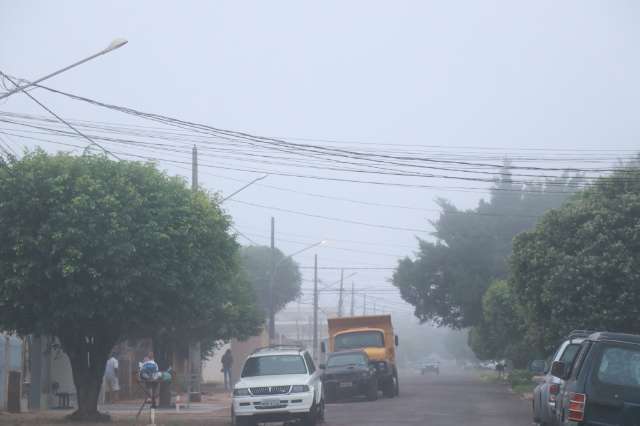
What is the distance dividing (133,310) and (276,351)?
3652 millimetres

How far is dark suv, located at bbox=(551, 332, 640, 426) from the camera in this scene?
480 inches

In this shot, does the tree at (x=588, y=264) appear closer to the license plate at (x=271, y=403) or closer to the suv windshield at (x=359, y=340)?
the license plate at (x=271, y=403)

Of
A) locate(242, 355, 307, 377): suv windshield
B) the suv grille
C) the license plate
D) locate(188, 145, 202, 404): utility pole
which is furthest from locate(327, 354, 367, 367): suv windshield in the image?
the license plate

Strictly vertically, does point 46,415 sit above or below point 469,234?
below

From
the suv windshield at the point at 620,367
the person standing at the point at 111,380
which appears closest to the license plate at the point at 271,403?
the suv windshield at the point at 620,367

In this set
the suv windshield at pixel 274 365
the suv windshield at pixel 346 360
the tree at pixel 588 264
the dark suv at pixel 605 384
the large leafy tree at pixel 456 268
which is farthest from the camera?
the large leafy tree at pixel 456 268

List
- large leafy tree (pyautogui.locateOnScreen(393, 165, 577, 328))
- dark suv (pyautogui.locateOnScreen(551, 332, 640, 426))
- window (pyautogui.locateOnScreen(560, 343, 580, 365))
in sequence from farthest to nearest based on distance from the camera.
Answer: large leafy tree (pyautogui.locateOnScreen(393, 165, 577, 328)) → window (pyautogui.locateOnScreen(560, 343, 580, 365)) → dark suv (pyautogui.locateOnScreen(551, 332, 640, 426))

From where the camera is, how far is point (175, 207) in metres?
22.0

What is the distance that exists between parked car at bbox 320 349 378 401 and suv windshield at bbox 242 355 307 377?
31.8 feet

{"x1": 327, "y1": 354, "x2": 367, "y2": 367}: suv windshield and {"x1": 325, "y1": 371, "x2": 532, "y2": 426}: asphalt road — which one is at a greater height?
{"x1": 327, "y1": 354, "x2": 367, "y2": 367}: suv windshield

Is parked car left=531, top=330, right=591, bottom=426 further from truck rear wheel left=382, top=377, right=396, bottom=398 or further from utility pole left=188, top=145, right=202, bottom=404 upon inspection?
truck rear wheel left=382, top=377, right=396, bottom=398

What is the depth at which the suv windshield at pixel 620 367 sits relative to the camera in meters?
12.6

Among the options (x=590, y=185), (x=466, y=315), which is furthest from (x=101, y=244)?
(x=466, y=315)

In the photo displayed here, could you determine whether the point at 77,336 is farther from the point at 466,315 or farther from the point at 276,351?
the point at 466,315
